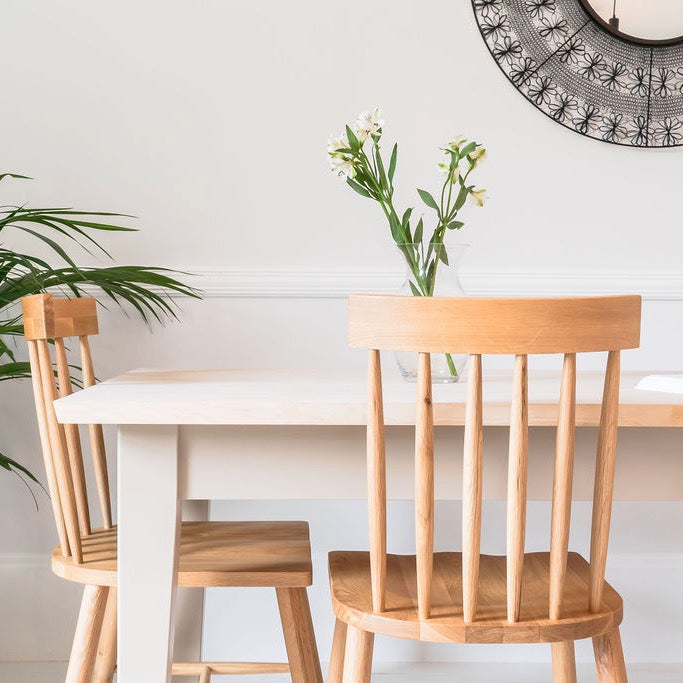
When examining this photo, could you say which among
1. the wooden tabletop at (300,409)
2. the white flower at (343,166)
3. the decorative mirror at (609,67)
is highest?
the decorative mirror at (609,67)

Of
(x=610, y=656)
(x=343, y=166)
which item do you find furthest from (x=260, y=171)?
(x=610, y=656)

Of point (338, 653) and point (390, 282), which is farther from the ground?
point (390, 282)

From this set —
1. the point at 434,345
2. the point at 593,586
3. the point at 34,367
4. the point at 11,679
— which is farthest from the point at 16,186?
the point at 593,586

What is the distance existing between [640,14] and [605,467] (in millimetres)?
1621

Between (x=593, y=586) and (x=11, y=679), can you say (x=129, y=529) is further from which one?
(x=11, y=679)

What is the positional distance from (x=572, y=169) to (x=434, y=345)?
4.68ft

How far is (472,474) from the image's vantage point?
111 cm

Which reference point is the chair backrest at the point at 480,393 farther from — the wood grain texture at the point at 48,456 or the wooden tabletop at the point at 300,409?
the wood grain texture at the point at 48,456

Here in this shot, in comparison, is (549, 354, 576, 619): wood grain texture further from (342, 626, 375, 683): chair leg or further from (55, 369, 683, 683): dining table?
(342, 626, 375, 683): chair leg

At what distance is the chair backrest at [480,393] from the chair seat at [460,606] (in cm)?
2

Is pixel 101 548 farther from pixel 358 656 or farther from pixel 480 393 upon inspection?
pixel 480 393

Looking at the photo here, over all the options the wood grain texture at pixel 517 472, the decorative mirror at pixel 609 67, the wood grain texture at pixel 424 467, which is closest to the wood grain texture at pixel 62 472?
the wood grain texture at pixel 424 467

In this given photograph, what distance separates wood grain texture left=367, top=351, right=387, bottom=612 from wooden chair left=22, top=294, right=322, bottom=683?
31cm

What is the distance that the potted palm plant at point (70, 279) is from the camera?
6.43 ft
